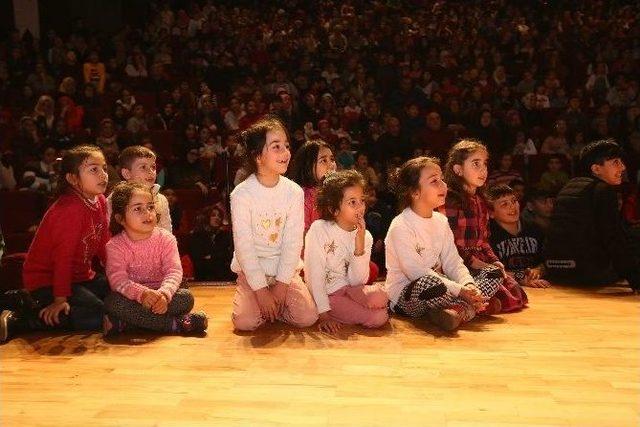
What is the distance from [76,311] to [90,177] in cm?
65

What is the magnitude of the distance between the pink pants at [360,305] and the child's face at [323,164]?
814 mm

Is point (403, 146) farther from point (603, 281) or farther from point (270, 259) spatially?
point (270, 259)

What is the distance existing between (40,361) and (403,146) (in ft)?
17.7

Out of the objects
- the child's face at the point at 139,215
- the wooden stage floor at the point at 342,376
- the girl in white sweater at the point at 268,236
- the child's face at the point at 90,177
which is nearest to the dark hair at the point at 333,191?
the girl in white sweater at the point at 268,236

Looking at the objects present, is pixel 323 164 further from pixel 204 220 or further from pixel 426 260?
pixel 204 220

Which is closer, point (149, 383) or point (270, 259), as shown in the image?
point (149, 383)

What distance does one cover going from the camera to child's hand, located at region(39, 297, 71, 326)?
316 cm

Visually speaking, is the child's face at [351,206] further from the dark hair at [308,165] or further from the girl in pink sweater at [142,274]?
the girl in pink sweater at [142,274]

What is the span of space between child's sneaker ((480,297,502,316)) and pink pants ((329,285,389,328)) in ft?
1.92

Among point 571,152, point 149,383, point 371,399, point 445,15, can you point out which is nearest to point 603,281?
point 371,399

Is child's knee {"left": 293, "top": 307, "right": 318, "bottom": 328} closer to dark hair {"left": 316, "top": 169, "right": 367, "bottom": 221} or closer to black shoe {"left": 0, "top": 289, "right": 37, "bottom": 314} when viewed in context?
dark hair {"left": 316, "top": 169, "right": 367, "bottom": 221}

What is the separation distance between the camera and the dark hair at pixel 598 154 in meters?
4.21

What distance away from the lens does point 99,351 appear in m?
2.88

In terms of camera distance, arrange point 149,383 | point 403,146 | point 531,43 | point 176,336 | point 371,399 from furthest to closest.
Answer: point 531,43 < point 403,146 < point 176,336 < point 149,383 < point 371,399
